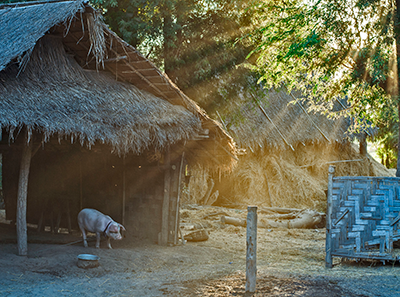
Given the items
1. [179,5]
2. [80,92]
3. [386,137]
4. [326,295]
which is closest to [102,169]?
[80,92]

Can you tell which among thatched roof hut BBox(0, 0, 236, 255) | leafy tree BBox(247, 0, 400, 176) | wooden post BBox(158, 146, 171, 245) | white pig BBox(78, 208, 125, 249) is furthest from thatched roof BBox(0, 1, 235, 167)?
leafy tree BBox(247, 0, 400, 176)

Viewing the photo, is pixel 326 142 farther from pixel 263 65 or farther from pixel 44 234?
pixel 44 234

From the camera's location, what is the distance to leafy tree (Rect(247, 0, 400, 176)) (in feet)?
30.2

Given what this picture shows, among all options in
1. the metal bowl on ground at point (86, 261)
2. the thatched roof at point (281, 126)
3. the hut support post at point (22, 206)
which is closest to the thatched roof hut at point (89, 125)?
the hut support post at point (22, 206)

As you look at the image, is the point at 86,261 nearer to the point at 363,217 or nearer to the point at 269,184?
the point at 363,217

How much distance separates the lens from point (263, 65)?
11352mm

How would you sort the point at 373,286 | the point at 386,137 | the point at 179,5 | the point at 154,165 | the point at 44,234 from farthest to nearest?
the point at 386,137 → the point at 179,5 → the point at 44,234 → the point at 154,165 → the point at 373,286

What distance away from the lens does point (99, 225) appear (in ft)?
24.4

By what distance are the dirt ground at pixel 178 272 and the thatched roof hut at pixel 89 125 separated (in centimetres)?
60

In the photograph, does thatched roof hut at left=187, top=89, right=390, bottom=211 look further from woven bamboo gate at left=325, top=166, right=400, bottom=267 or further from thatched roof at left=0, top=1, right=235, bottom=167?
woven bamboo gate at left=325, top=166, right=400, bottom=267

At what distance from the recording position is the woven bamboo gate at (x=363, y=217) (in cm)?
617

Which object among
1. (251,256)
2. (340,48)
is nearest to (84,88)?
(251,256)

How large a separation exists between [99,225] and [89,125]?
7.27 ft

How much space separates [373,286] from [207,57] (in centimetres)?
776
